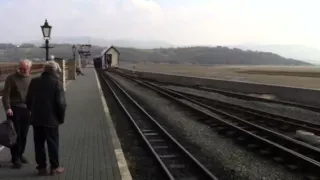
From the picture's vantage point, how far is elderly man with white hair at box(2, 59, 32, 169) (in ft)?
24.5

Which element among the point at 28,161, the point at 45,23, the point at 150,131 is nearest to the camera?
the point at 28,161

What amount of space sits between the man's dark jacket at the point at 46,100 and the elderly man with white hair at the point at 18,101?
59 centimetres

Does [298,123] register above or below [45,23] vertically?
below

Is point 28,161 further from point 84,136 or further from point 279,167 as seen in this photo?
point 279,167

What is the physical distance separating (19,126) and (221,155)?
4.68 metres

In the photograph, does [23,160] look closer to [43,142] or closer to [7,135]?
[7,135]

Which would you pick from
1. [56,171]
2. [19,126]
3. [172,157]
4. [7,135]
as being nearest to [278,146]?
[172,157]

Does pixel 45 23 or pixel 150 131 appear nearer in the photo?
pixel 150 131

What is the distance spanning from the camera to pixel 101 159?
8.50 metres

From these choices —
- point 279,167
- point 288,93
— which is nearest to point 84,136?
point 279,167

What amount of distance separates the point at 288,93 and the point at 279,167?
53.7ft

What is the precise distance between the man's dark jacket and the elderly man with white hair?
586 mm

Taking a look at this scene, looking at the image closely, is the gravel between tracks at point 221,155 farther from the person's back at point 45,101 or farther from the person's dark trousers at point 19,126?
the person's dark trousers at point 19,126

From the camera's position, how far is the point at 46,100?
22.7 ft
